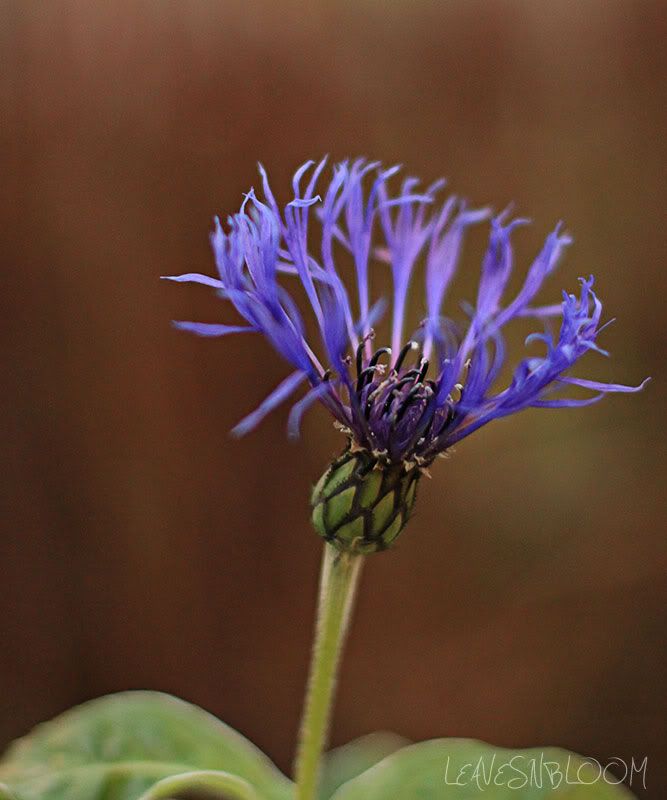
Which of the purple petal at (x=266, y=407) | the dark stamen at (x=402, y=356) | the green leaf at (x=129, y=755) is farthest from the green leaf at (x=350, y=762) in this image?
the purple petal at (x=266, y=407)

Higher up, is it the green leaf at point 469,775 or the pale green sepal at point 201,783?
the pale green sepal at point 201,783

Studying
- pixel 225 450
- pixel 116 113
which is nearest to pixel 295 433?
pixel 225 450

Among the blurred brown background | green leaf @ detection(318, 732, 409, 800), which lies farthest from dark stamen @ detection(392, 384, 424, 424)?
the blurred brown background

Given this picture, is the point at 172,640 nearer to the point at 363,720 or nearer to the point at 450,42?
the point at 363,720

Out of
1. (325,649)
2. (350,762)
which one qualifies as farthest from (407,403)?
(350,762)

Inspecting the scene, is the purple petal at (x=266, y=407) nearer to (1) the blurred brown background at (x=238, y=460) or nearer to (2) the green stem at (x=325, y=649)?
(2) the green stem at (x=325, y=649)

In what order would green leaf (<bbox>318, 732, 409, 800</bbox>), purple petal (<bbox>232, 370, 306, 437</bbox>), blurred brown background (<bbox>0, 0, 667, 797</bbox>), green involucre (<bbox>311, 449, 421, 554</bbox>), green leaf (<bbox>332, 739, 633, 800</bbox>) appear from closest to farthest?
purple petal (<bbox>232, 370, 306, 437</bbox>)
green involucre (<bbox>311, 449, 421, 554</bbox>)
green leaf (<bbox>332, 739, 633, 800</bbox>)
green leaf (<bbox>318, 732, 409, 800</bbox>)
blurred brown background (<bbox>0, 0, 667, 797</bbox>)

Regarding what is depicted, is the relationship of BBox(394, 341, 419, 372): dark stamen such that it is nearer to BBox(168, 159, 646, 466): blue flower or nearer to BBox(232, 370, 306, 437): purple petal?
BBox(168, 159, 646, 466): blue flower

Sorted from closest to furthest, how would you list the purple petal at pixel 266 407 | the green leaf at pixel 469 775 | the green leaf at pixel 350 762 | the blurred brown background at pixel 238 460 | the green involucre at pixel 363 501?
the purple petal at pixel 266 407 < the green involucre at pixel 363 501 < the green leaf at pixel 469 775 < the green leaf at pixel 350 762 < the blurred brown background at pixel 238 460
